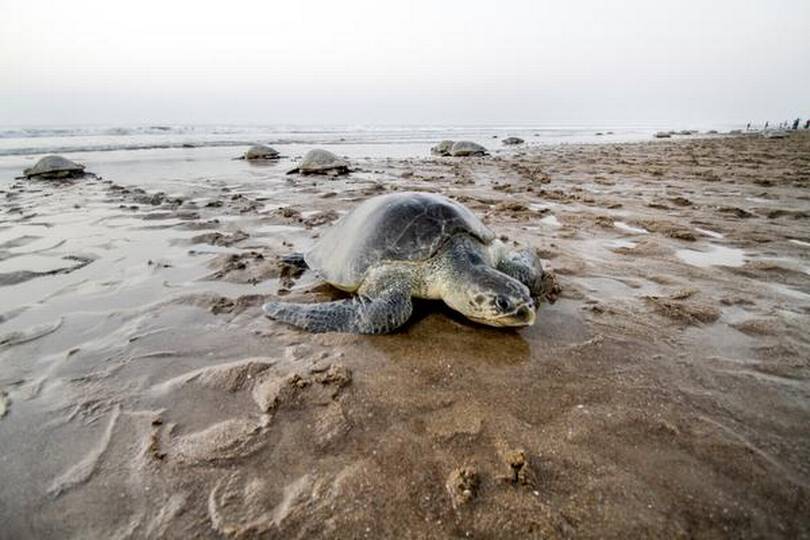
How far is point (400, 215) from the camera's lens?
3.34 meters

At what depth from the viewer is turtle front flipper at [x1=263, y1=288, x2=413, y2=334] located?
9.50 ft

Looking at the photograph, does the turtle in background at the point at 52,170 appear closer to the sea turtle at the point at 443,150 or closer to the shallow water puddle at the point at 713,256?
the shallow water puddle at the point at 713,256

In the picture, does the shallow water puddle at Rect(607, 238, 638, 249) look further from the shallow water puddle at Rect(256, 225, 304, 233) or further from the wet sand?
the shallow water puddle at Rect(256, 225, 304, 233)

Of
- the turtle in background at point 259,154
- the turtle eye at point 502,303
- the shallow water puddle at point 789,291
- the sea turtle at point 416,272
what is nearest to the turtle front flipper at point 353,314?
the sea turtle at point 416,272

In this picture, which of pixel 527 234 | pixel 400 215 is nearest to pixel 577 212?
pixel 527 234

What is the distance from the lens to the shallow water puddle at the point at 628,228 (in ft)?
17.6

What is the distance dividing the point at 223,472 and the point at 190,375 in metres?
0.90

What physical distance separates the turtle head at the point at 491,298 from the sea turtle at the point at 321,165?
33.2 ft

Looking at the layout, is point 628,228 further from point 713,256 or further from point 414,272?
point 414,272

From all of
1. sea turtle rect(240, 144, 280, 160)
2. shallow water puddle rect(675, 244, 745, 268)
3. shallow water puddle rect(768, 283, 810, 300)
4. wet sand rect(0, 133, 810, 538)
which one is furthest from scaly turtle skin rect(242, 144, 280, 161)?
shallow water puddle rect(768, 283, 810, 300)

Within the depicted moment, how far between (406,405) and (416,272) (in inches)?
49.2

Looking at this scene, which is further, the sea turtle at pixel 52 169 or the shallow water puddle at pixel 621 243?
the sea turtle at pixel 52 169

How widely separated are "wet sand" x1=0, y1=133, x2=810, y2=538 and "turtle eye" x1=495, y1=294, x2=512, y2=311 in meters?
0.27

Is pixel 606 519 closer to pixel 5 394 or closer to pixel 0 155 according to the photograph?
pixel 5 394
